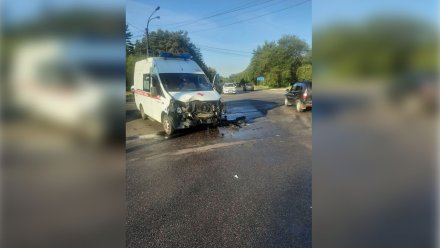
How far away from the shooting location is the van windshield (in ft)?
26.2

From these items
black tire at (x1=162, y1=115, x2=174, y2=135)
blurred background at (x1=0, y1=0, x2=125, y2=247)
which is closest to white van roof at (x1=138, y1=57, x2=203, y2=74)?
black tire at (x1=162, y1=115, x2=174, y2=135)

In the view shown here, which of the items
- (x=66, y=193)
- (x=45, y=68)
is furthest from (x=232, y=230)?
(x=45, y=68)

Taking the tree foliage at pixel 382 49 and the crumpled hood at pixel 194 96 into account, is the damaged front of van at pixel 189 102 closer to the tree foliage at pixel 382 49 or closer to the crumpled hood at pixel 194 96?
the crumpled hood at pixel 194 96

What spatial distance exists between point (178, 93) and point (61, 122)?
23.6ft

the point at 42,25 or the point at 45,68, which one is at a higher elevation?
the point at 42,25

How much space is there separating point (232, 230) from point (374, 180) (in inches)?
91.6

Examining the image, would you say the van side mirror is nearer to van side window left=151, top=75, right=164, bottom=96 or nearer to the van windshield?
van side window left=151, top=75, right=164, bottom=96

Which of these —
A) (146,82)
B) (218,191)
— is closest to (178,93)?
(146,82)

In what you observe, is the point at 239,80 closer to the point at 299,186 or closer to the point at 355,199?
the point at 299,186

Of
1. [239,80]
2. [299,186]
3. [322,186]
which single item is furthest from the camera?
[239,80]

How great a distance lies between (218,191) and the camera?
4.09m

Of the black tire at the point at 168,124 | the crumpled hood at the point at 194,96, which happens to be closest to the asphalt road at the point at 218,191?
the black tire at the point at 168,124

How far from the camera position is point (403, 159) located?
879mm

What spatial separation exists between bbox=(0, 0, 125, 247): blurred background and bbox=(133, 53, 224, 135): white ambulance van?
6890mm
